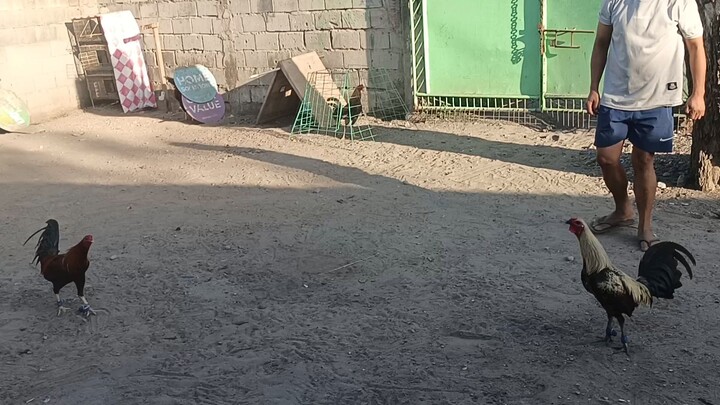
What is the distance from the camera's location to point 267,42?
34.2 ft

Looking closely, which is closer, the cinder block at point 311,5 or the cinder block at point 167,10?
the cinder block at point 311,5

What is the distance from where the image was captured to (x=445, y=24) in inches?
360

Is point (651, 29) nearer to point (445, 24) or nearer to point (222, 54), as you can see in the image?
point (445, 24)

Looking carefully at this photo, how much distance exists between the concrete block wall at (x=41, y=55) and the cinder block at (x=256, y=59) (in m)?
3.34

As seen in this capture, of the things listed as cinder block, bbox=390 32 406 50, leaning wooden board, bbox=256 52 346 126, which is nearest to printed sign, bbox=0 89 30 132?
leaning wooden board, bbox=256 52 346 126

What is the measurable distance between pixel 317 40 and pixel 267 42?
0.87 meters

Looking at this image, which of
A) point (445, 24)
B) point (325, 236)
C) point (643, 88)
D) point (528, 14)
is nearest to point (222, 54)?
point (445, 24)

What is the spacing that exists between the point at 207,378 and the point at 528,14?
6.32 metres

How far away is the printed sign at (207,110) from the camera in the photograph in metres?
10.5

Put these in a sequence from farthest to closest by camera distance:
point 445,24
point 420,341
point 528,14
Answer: point 445,24 < point 528,14 < point 420,341

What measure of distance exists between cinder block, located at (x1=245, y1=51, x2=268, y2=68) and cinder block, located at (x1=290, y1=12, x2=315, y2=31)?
0.67 meters

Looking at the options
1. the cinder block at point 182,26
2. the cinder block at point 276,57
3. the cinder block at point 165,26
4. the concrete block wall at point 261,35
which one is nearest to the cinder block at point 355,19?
the concrete block wall at point 261,35

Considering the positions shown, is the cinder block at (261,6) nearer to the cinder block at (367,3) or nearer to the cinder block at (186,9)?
the cinder block at (186,9)

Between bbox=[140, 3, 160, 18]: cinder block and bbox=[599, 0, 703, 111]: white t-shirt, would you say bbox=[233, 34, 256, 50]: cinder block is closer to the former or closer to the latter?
bbox=[140, 3, 160, 18]: cinder block
